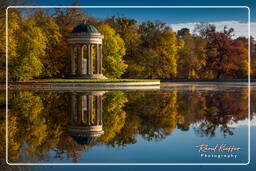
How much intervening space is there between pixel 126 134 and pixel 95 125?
234 centimetres

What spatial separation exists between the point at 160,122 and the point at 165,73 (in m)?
58.2

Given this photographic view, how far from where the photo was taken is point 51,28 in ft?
192

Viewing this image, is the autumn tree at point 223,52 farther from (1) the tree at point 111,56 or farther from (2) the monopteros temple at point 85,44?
(2) the monopteros temple at point 85,44

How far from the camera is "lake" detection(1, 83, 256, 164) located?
472 inches

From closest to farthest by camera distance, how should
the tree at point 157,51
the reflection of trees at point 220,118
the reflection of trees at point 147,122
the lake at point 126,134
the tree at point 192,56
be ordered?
the lake at point 126,134 < the reflection of trees at point 147,122 < the reflection of trees at point 220,118 < the tree at point 157,51 < the tree at point 192,56

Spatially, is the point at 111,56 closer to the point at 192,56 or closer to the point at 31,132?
the point at 192,56

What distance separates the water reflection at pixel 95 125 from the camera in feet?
43.4

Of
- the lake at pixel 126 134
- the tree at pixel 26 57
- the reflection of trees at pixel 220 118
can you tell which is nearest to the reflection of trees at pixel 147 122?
the lake at pixel 126 134

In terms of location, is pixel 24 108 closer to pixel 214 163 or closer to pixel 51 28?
pixel 214 163

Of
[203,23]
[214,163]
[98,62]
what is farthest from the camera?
[203,23]

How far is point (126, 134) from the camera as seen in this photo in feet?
53.1

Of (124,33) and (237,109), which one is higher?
(124,33)

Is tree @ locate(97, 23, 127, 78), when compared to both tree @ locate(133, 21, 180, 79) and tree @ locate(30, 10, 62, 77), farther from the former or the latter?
tree @ locate(133, 21, 180, 79)

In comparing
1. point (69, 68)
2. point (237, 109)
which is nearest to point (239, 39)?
point (69, 68)
